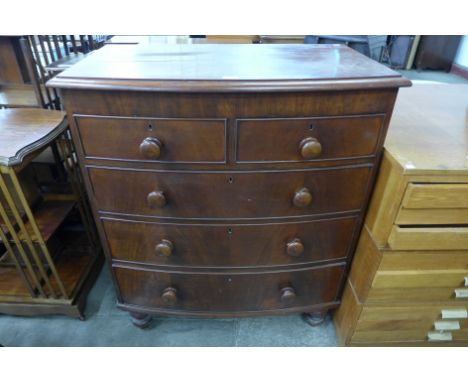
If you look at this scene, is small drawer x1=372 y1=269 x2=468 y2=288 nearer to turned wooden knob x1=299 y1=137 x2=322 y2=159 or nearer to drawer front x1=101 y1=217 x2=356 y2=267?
drawer front x1=101 y1=217 x2=356 y2=267

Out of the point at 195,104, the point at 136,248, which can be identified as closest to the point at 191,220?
the point at 136,248

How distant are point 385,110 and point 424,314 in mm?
688

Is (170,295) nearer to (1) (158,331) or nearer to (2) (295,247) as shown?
(1) (158,331)

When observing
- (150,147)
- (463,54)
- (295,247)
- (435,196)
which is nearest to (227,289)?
(295,247)

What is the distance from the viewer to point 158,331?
3.92 feet

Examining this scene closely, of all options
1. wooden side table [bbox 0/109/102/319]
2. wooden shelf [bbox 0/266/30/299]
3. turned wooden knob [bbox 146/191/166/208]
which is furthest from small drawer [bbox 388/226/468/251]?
wooden shelf [bbox 0/266/30/299]

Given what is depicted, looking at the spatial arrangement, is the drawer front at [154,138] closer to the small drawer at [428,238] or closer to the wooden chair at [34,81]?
the small drawer at [428,238]

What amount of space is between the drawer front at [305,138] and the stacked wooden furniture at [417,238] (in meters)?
0.09

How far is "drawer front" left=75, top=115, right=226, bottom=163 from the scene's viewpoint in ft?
2.36

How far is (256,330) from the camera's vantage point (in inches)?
47.7

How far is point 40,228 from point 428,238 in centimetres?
122

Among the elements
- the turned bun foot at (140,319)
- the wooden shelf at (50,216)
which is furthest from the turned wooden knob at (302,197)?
the wooden shelf at (50,216)

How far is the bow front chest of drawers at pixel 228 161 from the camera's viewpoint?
70cm

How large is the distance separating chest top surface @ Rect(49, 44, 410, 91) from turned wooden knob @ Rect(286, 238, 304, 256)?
0.43 meters
